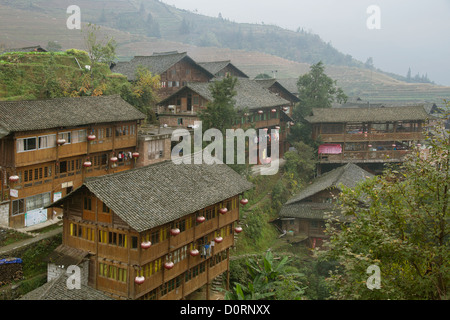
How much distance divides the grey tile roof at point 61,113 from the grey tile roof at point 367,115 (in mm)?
22508

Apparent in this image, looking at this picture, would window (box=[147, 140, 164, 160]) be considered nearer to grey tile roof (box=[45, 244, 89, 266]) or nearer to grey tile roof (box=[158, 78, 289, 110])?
grey tile roof (box=[158, 78, 289, 110])

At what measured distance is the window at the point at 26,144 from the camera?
2772cm

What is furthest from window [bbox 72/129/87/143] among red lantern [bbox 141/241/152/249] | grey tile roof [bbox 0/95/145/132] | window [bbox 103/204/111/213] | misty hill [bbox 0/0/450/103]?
misty hill [bbox 0/0/450/103]

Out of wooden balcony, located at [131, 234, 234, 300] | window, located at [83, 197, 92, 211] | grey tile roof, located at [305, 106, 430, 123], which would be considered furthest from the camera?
grey tile roof, located at [305, 106, 430, 123]

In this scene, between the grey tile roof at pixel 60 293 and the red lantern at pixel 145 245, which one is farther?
the red lantern at pixel 145 245

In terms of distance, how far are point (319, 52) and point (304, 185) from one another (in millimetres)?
144889

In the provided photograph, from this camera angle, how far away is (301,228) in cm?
4044

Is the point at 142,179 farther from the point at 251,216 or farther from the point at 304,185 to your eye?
the point at 304,185

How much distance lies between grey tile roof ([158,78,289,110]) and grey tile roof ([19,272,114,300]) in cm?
2745

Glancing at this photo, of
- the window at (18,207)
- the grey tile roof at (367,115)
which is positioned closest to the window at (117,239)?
the window at (18,207)

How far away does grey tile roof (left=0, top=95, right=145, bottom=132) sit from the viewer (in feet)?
90.4

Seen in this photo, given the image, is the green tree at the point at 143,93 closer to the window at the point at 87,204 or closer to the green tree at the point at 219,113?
the green tree at the point at 219,113

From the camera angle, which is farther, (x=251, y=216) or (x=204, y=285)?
(x=251, y=216)
